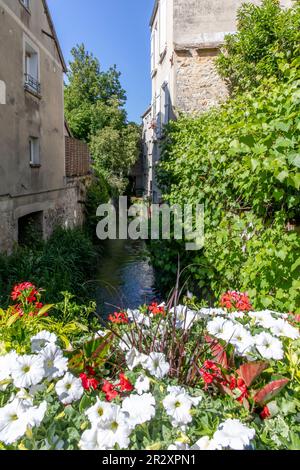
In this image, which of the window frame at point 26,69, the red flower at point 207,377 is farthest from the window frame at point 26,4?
the red flower at point 207,377

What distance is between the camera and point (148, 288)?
34.1 ft

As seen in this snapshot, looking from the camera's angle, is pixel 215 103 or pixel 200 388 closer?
pixel 200 388

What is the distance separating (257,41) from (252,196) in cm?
685

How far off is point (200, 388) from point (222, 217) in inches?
131

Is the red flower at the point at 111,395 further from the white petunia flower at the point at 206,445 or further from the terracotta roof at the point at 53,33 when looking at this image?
the terracotta roof at the point at 53,33

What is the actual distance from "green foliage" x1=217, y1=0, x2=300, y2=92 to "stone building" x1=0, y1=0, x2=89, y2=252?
5460 mm

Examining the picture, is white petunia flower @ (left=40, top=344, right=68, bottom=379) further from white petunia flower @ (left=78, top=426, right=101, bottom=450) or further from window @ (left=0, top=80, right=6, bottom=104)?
window @ (left=0, top=80, right=6, bottom=104)

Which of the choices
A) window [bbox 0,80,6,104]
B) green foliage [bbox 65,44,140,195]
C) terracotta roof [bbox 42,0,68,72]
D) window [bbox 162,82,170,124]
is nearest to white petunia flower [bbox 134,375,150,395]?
window [bbox 0,80,6,104]

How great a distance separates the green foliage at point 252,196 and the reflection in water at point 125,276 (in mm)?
2645

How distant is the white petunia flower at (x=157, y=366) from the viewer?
1.89 meters

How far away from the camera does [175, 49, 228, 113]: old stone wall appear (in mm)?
10406
